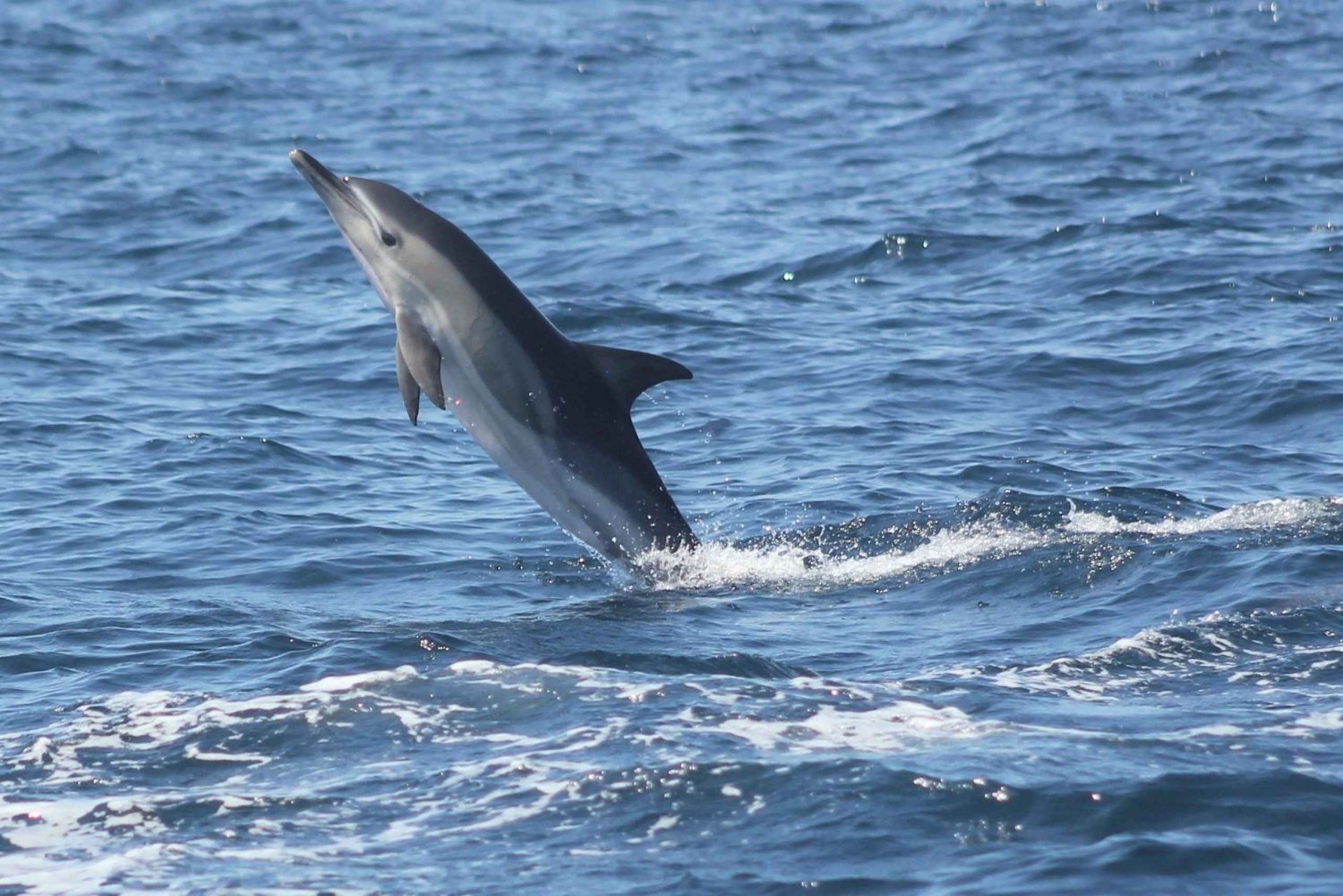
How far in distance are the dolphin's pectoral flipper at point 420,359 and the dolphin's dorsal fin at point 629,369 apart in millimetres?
890

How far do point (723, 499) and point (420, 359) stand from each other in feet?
12.8

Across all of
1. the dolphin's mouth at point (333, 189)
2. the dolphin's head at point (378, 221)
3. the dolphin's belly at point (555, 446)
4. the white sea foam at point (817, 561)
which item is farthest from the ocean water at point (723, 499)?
the dolphin's mouth at point (333, 189)

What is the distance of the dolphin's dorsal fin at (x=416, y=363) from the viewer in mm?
12062

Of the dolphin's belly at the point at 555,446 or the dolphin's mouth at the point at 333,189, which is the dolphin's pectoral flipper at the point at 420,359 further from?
the dolphin's mouth at the point at 333,189

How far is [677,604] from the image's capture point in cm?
1252

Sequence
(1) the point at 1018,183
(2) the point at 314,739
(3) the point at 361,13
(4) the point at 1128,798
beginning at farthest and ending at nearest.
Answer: (3) the point at 361,13 → (1) the point at 1018,183 → (2) the point at 314,739 → (4) the point at 1128,798

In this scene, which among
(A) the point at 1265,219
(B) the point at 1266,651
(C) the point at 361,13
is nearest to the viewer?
(B) the point at 1266,651

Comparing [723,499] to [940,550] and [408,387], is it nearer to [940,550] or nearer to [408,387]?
[940,550]

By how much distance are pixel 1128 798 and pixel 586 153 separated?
70.9ft

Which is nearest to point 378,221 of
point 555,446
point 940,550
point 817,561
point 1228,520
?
point 555,446

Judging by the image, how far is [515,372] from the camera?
12375 mm

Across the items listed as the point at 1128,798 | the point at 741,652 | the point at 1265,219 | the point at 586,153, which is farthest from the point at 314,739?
the point at 586,153

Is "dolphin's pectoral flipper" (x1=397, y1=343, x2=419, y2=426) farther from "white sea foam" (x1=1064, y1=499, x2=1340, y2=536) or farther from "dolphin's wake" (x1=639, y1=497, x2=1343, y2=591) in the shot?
"white sea foam" (x1=1064, y1=499, x2=1340, y2=536)

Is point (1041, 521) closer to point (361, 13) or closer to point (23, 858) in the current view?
point (23, 858)
